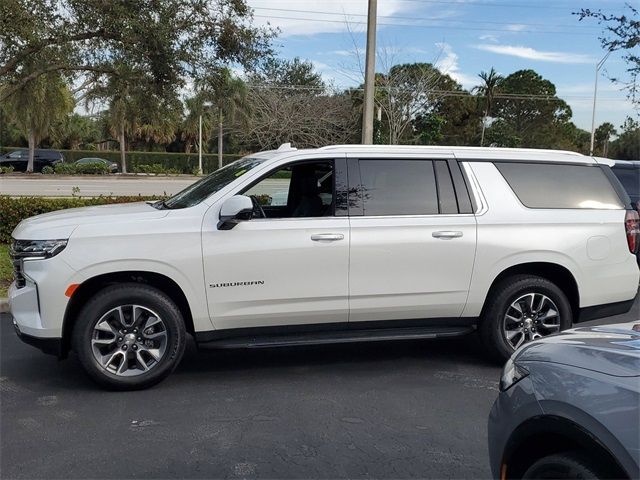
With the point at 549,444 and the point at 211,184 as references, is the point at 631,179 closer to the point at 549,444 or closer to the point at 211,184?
the point at 211,184

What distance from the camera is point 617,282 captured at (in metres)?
5.35

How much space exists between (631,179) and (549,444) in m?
8.87

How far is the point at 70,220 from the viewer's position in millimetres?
4543

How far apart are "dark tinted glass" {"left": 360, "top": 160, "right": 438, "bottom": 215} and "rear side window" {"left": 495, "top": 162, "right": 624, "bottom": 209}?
71 centimetres

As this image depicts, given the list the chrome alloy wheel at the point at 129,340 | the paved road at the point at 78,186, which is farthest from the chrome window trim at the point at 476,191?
the paved road at the point at 78,186

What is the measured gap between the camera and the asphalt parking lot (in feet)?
11.3

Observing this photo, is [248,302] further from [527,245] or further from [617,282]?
[617,282]

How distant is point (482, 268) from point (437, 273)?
0.41 metres

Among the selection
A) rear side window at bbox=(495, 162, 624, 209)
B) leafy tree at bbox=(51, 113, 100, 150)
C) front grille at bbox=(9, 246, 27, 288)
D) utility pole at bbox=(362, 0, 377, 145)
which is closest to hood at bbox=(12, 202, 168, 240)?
front grille at bbox=(9, 246, 27, 288)

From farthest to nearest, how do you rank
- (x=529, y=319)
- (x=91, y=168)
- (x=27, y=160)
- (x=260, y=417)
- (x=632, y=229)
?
(x=27, y=160)
(x=91, y=168)
(x=632, y=229)
(x=529, y=319)
(x=260, y=417)

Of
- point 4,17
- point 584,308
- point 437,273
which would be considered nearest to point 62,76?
point 4,17

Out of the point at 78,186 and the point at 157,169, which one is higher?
the point at 157,169

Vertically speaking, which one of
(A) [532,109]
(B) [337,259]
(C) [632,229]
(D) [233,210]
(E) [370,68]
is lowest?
(B) [337,259]

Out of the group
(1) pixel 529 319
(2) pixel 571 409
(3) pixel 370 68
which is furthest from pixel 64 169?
(2) pixel 571 409
